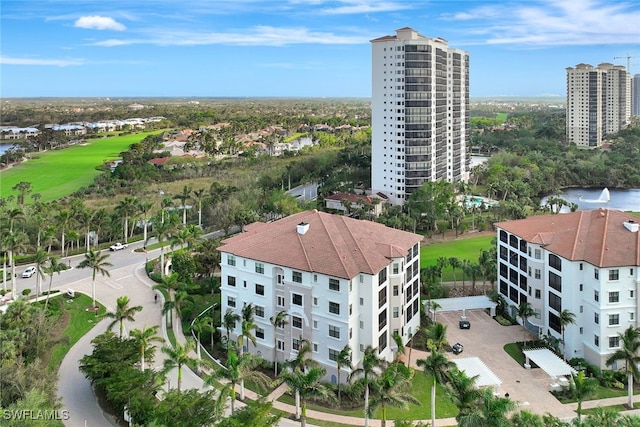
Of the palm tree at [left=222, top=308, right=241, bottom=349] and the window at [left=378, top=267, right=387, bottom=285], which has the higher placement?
the window at [left=378, top=267, right=387, bottom=285]

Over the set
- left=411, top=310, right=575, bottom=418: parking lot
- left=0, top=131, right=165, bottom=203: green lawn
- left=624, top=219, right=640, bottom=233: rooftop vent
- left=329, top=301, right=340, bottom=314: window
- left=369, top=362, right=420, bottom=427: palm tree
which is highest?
left=0, top=131, right=165, bottom=203: green lawn

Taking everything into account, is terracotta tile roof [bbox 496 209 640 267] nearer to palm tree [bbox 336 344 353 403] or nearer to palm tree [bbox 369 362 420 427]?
palm tree [bbox 336 344 353 403]

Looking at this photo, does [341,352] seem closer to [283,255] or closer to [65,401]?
[283,255]

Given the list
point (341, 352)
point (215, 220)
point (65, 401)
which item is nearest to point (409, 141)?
point (215, 220)

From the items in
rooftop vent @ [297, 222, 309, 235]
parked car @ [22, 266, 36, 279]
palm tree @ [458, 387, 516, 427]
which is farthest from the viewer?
parked car @ [22, 266, 36, 279]

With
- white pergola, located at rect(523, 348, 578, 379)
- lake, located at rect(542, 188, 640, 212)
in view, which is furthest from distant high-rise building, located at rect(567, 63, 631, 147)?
white pergola, located at rect(523, 348, 578, 379)
